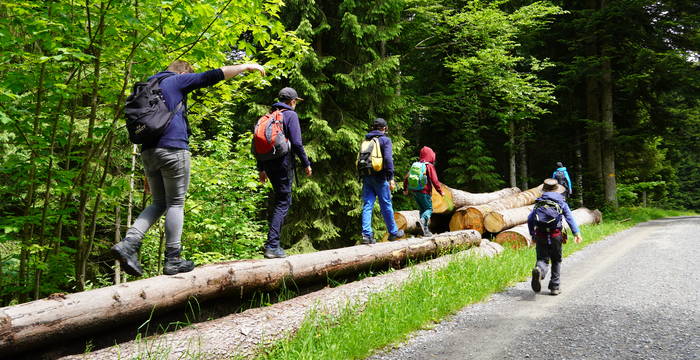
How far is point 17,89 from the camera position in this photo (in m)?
4.43

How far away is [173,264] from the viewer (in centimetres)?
384

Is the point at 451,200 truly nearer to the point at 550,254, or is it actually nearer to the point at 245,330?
the point at 550,254

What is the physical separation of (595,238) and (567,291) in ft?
23.4

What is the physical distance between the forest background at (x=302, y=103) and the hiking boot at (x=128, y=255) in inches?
67.2

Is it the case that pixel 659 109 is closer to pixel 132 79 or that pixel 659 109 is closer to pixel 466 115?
pixel 466 115

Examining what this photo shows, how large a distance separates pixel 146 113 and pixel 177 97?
32 cm

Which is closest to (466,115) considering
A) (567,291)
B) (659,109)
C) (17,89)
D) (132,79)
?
(659,109)

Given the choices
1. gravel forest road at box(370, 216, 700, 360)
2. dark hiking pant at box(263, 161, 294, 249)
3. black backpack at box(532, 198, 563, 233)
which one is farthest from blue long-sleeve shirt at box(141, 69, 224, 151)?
black backpack at box(532, 198, 563, 233)

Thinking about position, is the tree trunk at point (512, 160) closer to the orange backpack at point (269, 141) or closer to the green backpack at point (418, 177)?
the green backpack at point (418, 177)

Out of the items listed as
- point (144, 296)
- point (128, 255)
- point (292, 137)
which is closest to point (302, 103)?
point (292, 137)

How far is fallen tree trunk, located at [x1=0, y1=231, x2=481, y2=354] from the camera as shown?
8.94 feet

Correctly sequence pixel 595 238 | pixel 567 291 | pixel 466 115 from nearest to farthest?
pixel 567 291 → pixel 595 238 → pixel 466 115

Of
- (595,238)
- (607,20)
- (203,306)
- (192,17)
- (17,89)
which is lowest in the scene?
(595,238)

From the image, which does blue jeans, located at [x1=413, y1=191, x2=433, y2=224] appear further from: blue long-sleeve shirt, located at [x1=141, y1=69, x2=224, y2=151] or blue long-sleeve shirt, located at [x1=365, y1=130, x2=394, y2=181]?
blue long-sleeve shirt, located at [x1=141, y1=69, x2=224, y2=151]
